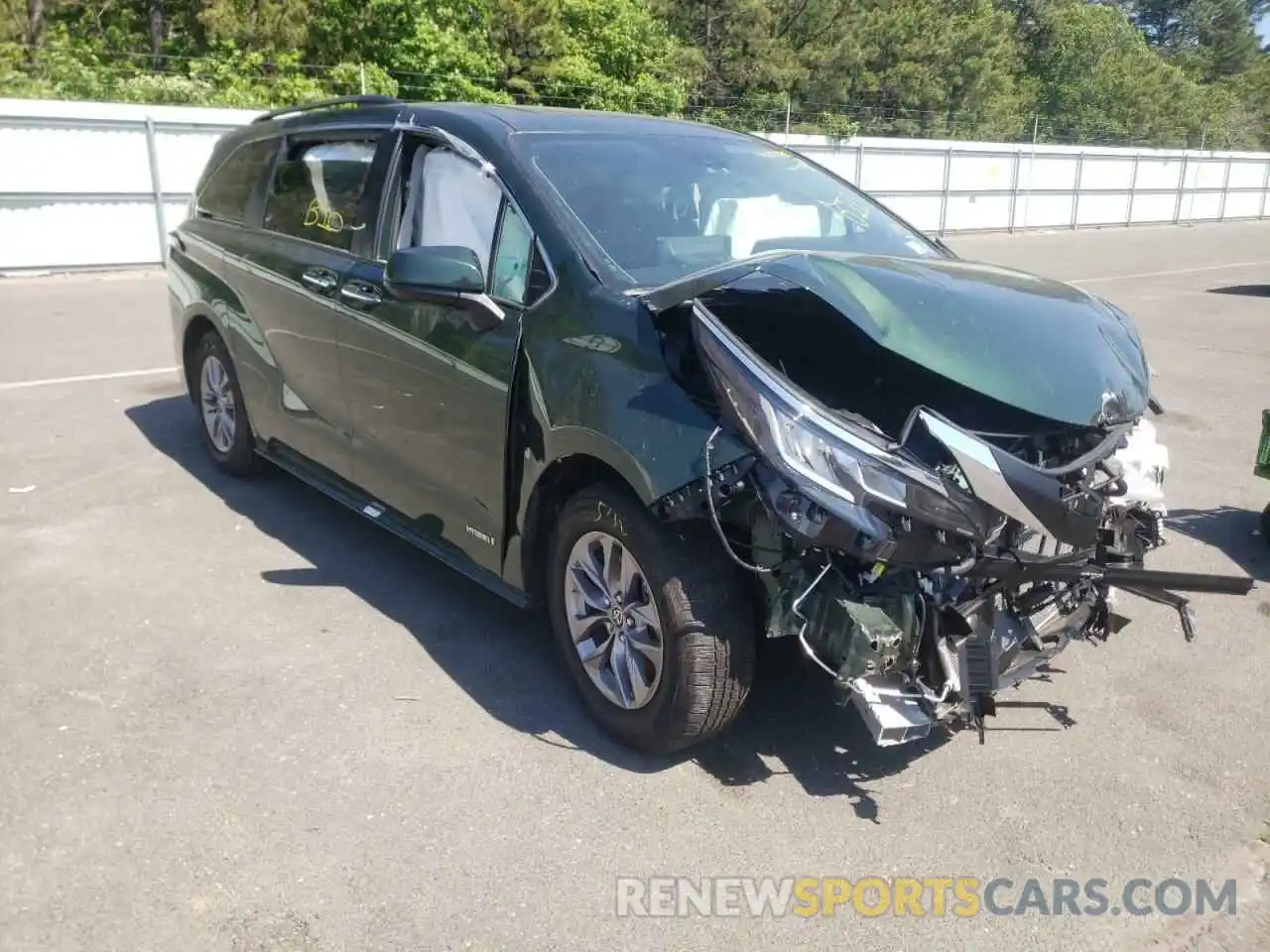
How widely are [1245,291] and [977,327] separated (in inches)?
608

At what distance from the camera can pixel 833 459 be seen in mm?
2828

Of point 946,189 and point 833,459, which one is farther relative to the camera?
point 946,189

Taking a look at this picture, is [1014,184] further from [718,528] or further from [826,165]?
[718,528]

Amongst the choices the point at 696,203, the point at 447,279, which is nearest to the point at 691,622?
the point at 447,279

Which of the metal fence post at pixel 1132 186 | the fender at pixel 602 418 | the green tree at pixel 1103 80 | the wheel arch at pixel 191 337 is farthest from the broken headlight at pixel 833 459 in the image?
the green tree at pixel 1103 80

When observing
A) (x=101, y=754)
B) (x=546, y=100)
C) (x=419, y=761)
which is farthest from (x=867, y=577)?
(x=546, y=100)

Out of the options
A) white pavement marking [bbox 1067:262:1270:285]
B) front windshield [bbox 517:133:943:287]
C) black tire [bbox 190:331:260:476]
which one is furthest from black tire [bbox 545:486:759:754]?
white pavement marking [bbox 1067:262:1270:285]

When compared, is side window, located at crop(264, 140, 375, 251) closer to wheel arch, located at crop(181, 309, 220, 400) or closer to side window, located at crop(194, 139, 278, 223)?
side window, located at crop(194, 139, 278, 223)

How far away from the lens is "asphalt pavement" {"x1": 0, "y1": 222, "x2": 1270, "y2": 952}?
2.79m

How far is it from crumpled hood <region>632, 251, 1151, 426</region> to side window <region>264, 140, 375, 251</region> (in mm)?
1816

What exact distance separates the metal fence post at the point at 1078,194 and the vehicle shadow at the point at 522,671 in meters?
27.2

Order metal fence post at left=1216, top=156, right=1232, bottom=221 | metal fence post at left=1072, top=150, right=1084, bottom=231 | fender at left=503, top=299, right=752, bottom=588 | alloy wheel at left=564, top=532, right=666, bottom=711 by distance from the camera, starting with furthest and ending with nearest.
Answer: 1. metal fence post at left=1216, top=156, right=1232, bottom=221
2. metal fence post at left=1072, top=150, right=1084, bottom=231
3. alloy wheel at left=564, top=532, right=666, bottom=711
4. fender at left=503, top=299, right=752, bottom=588

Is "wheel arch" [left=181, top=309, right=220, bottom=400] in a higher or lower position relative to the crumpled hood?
lower

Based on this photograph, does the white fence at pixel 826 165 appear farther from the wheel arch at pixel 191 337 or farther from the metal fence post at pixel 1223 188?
the wheel arch at pixel 191 337
